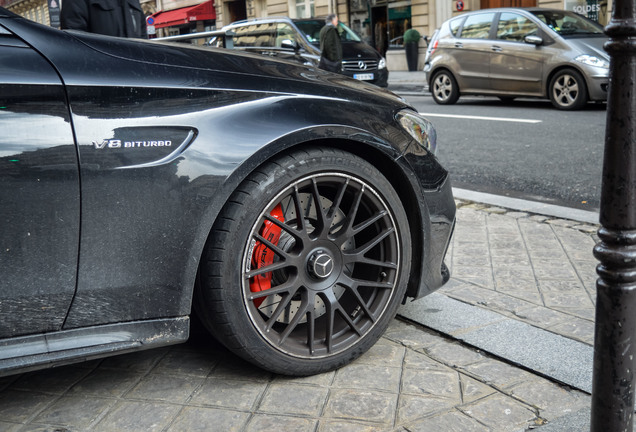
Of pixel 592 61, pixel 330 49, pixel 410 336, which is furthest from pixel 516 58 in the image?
pixel 410 336

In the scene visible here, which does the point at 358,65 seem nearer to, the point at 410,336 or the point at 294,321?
the point at 410,336

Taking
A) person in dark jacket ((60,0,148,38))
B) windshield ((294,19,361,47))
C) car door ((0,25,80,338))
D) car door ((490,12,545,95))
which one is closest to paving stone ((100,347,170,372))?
car door ((0,25,80,338))

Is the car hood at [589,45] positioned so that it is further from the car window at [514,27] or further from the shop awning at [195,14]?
the shop awning at [195,14]

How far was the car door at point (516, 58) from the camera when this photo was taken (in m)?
12.0

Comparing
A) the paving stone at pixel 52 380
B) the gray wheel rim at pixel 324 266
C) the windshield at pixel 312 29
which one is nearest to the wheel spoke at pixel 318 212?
the gray wheel rim at pixel 324 266

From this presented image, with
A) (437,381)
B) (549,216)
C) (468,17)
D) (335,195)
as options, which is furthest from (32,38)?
(468,17)

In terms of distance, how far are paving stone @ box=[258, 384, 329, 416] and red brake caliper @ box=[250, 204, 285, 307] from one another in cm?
32

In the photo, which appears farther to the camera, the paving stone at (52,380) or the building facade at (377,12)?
the building facade at (377,12)

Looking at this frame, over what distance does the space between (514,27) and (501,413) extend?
11.1 metres

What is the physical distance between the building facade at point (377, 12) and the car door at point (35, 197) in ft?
46.1

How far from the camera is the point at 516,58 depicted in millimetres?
12273

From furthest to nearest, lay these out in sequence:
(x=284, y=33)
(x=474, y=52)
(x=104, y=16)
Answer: (x=284, y=33)
(x=474, y=52)
(x=104, y=16)

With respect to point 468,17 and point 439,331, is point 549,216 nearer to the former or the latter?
point 439,331

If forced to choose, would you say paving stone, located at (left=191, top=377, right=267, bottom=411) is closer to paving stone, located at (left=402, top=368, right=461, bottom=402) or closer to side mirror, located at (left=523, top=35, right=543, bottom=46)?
paving stone, located at (left=402, top=368, right=461, bottom=402)
